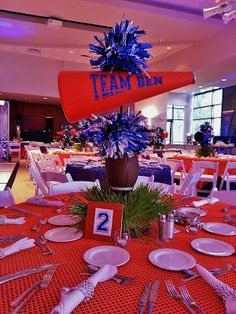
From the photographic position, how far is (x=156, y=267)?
100cm

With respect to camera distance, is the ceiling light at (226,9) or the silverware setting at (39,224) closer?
the silverware setting at (39,224)

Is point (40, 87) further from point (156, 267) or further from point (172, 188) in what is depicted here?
point (156, 267)

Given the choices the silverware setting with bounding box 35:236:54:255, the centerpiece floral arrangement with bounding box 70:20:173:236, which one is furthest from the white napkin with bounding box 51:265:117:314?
the centerpiece floral arrangement with bounding box 70:20:173:236

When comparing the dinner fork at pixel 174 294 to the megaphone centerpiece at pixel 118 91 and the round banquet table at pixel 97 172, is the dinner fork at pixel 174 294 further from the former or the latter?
the round banquet table at pixel 97 172

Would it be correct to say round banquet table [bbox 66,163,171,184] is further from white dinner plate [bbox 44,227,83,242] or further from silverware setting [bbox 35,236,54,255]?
silverware setting [bbox 35,236,54,255]

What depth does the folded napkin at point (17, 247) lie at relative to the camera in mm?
1056

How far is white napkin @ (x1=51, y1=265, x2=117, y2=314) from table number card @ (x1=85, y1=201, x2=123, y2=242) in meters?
0.29

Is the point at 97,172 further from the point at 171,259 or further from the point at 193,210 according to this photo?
the point at 171,259

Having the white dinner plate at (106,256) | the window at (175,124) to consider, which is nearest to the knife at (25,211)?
the white dinner plate at (106,256)

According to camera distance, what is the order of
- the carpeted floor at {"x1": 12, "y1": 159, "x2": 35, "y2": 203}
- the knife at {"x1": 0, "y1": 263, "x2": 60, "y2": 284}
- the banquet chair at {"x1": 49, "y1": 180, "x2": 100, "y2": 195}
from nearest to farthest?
1. the knife at {"x1": 0, "y1": 263, "x2": 60, "y2": 284}
2. the banquet chair at {"x1": 49, "y1": 180, "x2": 100, "y2": 195}
3. the carpeted floor at {"x1": 12, "y1": 159, "x2": 35, "y2": 203}

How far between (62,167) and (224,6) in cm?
390

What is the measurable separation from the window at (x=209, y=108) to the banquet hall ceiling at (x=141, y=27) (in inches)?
171

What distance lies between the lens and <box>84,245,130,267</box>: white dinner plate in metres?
1.02

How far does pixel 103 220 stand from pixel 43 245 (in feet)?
0.84
